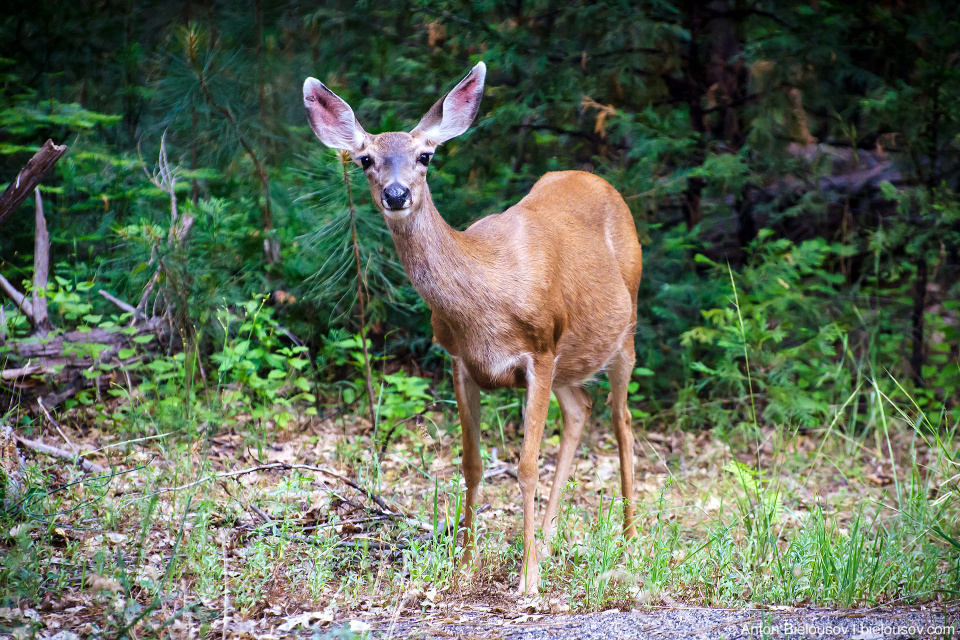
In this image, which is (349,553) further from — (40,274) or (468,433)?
(40,274)

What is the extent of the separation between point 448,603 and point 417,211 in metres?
1.73

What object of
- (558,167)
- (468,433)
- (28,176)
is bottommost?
(468,433)

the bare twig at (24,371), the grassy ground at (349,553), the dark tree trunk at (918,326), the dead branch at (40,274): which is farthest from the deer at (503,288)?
the dark tree trunk at (918,326)

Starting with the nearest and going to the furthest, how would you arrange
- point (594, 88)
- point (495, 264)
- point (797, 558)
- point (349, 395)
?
point (797, 558), point (495, 264), point (349, 395), point (594, 88)

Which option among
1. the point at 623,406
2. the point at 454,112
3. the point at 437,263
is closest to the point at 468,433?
the point at 437,263

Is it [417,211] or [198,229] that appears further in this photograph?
[198,229]

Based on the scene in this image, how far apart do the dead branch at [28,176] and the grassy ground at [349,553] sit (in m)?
1.29

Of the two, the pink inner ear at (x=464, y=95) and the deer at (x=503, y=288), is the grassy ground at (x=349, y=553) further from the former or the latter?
the pink inner ear at (x=464, y=95)

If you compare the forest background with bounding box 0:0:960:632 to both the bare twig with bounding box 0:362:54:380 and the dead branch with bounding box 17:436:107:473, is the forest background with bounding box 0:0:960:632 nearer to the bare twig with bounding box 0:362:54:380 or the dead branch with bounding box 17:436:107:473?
the bare twig with bounding box 0:362:54:380

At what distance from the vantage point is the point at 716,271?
22.5ft

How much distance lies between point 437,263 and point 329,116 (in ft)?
3.35

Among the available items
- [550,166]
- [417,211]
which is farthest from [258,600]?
[550,166]

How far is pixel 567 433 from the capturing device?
4.95m

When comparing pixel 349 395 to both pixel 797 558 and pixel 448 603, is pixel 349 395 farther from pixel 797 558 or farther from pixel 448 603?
pixel 797 558
